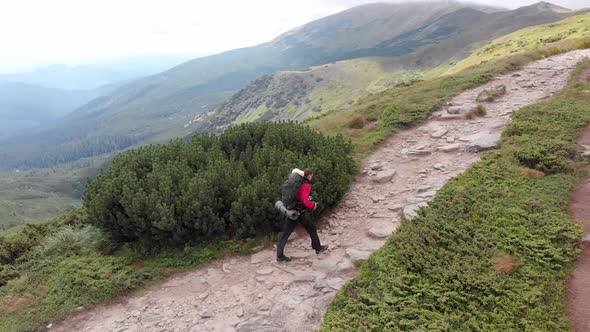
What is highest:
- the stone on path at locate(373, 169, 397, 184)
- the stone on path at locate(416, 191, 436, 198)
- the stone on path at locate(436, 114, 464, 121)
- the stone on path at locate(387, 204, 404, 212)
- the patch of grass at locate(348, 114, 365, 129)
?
the patch of grass at locate(348, 114, 365, 129)

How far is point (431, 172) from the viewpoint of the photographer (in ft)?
37.8

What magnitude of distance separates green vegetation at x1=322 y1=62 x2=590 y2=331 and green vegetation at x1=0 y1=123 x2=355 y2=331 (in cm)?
336

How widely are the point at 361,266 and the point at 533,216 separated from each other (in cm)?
392

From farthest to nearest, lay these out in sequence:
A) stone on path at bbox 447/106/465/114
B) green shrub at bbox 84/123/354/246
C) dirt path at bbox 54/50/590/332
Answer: stone on path at bbox 447/106/465/114, green shrub at bbox 84/123/354/246, dirt path at bbox 54/50/590/332

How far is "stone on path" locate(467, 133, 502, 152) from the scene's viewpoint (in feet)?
39.8

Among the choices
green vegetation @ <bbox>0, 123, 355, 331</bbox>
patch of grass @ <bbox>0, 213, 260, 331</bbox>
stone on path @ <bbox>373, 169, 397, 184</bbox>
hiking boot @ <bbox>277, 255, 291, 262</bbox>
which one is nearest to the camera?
patch of grass @ <bbox>0, 213, 260, 331</bbox>

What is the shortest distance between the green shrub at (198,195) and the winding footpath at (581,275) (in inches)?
222

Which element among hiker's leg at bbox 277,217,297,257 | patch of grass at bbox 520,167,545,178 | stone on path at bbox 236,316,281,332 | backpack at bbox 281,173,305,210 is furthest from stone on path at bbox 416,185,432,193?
stone on path at bbox 236,316,281,332

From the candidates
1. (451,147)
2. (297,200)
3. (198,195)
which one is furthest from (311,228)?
(451,147)

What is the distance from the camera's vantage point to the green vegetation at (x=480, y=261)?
5719mm

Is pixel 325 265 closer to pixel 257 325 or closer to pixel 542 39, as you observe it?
pixel 257 325

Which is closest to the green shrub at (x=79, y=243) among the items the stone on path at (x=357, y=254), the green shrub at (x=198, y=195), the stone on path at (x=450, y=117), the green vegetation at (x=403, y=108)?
the green shrub at (x=198, y=195)

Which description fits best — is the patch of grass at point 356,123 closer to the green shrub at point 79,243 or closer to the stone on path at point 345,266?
the stone on path at point 345,266

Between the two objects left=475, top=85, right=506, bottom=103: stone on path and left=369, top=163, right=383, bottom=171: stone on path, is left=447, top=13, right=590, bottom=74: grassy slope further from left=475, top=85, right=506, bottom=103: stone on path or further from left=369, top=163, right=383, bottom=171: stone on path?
left=369, top=163, right=383, bottom=171: stone on path
